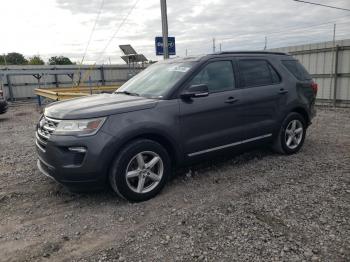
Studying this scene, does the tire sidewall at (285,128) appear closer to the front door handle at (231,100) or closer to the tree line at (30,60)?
the front door handle at (231,100)

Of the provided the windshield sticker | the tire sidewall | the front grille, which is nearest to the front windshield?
the windshield sticker

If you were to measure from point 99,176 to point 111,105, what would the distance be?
877 millimetres

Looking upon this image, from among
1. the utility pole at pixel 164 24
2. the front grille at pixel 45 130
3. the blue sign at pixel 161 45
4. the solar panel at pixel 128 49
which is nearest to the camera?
the front grille at pixel 45 130

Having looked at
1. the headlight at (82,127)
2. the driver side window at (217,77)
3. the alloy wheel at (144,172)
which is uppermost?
the driver side window at (217,77)

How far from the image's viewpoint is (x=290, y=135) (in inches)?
215

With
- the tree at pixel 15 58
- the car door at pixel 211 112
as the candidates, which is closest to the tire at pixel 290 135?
the car door at pixel 211 112

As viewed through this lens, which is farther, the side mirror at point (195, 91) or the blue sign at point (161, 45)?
the blue sign at point (161, 45)

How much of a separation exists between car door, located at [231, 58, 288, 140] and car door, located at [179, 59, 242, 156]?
0.62ft

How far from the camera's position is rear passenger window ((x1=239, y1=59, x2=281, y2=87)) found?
4.76 meters

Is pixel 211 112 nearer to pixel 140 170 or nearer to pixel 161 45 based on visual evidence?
pixel 140 170

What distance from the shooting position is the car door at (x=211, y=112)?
13.4 feet

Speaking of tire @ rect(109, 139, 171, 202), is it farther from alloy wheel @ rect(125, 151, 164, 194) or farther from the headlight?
the headlight

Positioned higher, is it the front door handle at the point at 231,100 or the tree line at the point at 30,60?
the tree line at the point at 30,60

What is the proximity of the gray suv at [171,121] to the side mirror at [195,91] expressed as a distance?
1 cm
